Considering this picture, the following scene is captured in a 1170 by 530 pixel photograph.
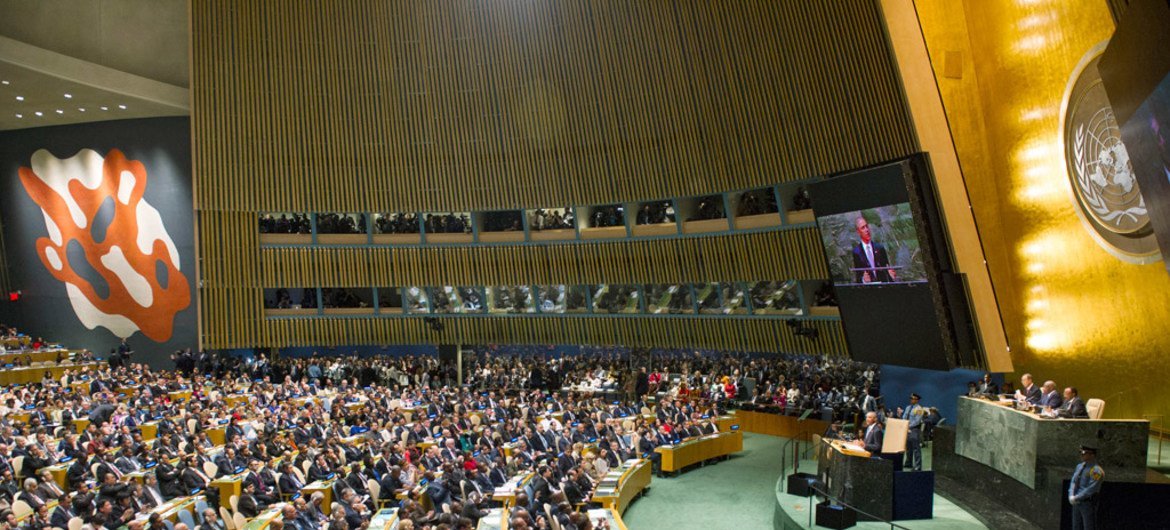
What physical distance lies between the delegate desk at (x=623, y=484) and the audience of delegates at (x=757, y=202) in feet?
19.4

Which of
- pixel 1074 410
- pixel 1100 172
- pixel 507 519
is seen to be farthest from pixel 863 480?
pixel 1100 172

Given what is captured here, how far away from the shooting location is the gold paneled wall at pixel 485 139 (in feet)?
54.6

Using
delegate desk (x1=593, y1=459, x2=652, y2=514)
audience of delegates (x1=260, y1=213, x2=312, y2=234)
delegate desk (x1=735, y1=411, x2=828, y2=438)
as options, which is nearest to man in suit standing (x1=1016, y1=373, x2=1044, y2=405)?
delegate desk (x1=593, y1=459, x2=652, y2=514)

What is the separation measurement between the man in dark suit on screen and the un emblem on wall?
2.69 m

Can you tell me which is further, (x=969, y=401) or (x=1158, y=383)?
(x=969, y=401)

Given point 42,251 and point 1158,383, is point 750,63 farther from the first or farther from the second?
point 42,251

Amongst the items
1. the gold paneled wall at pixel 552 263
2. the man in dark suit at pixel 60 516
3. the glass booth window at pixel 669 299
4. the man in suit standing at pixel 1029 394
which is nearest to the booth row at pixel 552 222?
the gold paneled wall at pixel 552 263

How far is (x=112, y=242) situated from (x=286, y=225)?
15.3ft

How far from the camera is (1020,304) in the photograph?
12.5 m

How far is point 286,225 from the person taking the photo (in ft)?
73.7

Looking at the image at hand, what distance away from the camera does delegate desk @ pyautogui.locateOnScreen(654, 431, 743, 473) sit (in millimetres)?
14633

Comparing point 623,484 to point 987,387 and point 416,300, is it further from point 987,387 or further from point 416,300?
point 416,300

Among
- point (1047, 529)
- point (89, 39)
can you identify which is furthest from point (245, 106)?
point (1047, 529)

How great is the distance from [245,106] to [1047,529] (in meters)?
18.9
